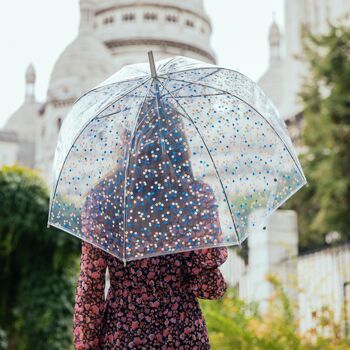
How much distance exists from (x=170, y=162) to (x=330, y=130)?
42.6 ft

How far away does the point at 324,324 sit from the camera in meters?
5.31

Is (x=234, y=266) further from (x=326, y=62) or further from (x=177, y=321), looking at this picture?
(x=326, y=62)

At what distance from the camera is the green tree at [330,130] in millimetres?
15281

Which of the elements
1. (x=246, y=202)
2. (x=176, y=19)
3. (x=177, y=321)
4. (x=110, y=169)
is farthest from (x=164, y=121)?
(x=176, y=19)

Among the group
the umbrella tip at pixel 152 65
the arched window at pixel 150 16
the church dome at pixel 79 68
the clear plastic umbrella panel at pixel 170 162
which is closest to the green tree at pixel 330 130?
the clear plastic umbrella panel at pixel 170 162

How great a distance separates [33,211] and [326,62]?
9.88 metres

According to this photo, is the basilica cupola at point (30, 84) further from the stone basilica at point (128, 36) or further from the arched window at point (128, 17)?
the arched window at point (128, 17)

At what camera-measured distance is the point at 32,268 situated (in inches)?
319

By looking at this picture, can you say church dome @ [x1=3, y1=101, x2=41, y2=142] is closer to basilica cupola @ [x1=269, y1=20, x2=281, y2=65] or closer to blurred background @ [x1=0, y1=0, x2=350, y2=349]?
basilica cupola @ [x1=269, y1=20, x2=281, y2=65]

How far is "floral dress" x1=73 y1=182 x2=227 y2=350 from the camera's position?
2.51 m

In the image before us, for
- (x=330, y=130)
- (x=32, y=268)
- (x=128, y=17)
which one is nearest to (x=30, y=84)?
(x=128, y=17)

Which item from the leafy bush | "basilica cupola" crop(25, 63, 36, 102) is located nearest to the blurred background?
the leafy bush

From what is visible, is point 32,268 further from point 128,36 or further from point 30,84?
point 30,84

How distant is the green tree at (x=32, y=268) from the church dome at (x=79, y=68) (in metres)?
31.3
